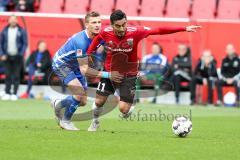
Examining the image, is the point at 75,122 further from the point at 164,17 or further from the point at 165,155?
the point at 164,17

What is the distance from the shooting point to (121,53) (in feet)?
46.5

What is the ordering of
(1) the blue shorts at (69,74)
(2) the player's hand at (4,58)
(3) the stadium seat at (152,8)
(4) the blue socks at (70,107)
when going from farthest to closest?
(3) the stadium seat at (152,8), (2) the player's hand at (4,58), (1) the blue shorts at (69,74), (4) the blue socks at (70,107)

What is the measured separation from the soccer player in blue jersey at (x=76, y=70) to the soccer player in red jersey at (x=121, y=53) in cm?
19

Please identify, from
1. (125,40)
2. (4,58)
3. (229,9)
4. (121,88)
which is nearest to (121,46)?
(125,40)

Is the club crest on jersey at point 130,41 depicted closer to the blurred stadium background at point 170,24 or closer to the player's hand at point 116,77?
the player's hand at point 116,77

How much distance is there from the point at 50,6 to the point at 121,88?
1286cm

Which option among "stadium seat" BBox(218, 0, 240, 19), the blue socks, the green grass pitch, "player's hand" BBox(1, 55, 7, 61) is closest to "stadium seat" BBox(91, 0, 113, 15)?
"stadium seat" BBox(218, 0, 240, 19)

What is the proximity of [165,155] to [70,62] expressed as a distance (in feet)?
15.9


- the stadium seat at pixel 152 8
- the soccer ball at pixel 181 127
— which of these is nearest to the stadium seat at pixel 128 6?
the stadium seat at pixel 152 8

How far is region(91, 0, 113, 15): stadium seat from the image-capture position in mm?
26261

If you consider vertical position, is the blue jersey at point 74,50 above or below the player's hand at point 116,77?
above

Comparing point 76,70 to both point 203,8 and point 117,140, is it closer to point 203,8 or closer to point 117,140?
point 117,140

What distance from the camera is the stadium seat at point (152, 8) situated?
26375 mm

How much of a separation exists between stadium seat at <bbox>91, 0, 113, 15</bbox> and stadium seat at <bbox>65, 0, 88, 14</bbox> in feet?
1.04
